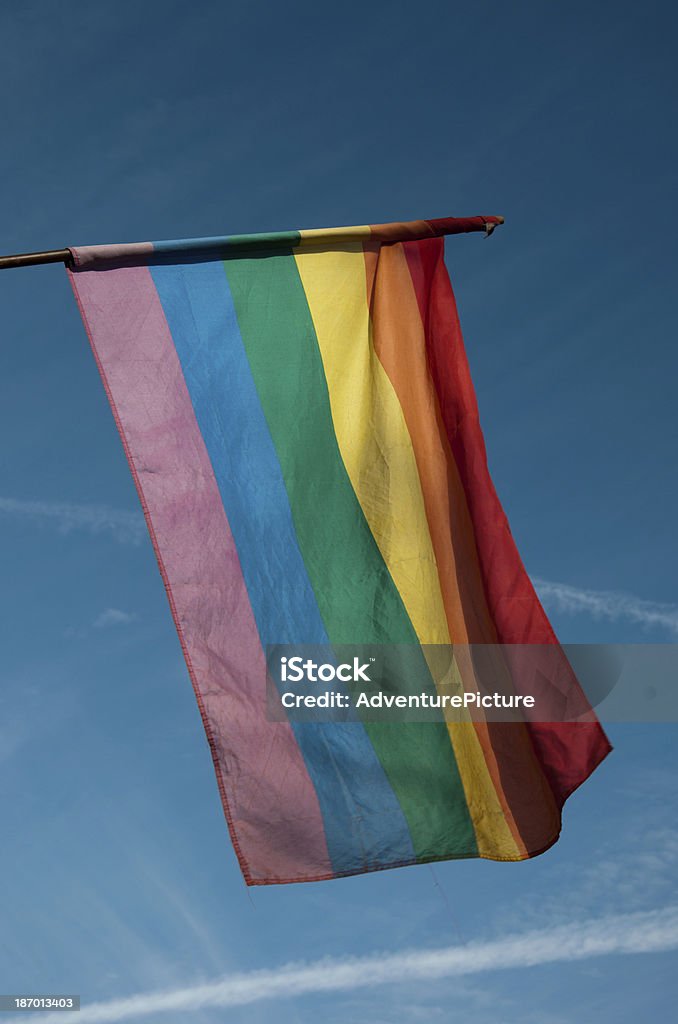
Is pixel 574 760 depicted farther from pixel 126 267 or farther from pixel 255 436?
pixel 126 267

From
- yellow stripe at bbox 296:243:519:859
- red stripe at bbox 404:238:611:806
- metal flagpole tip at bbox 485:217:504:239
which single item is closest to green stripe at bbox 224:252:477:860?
yellow stripe at bbox 296:243:519:859

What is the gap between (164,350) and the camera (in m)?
7.96

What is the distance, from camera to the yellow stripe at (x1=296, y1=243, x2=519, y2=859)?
777 centimetres

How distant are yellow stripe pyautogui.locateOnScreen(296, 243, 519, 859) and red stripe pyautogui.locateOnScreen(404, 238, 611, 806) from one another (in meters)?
0.45

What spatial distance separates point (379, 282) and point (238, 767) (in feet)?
13.1

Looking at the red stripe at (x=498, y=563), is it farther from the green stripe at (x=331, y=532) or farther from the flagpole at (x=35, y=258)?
the flagpole at (x=35, y=258)

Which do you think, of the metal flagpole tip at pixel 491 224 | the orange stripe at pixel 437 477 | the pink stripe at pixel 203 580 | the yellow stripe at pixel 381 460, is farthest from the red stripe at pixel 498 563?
the pink stripe at pixel 203 580

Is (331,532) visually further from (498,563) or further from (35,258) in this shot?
(35,258)

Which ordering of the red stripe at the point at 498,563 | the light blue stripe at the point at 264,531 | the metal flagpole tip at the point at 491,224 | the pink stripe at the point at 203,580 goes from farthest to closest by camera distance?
the metal flagpole tip at the point at 491,224
the red stripe at the point at 498,563
the light blue stripe at the point at 264,531
the pink stripe at the point at 203,580

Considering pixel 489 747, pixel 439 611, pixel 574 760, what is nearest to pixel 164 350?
pixel 439 611

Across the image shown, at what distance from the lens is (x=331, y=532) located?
7945 millimetres

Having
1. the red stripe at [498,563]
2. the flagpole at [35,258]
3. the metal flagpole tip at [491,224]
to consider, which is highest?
the flagpole at [35,258]

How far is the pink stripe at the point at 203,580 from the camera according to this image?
6867 millimetres

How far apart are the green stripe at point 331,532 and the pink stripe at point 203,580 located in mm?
609
